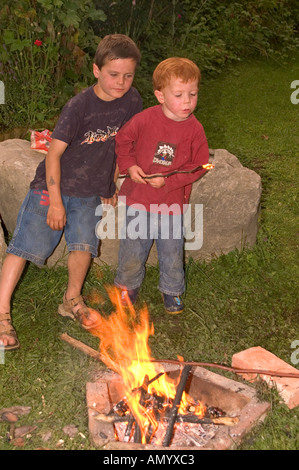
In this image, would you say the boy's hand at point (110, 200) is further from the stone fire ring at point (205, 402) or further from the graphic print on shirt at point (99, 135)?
the stone fire ring at point (205, 402)

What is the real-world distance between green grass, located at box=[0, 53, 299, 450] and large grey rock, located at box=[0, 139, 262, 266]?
113mm

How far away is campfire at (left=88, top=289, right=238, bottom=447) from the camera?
2.96 meters

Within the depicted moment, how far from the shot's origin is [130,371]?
10.8 feet

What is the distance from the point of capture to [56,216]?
368 centimetres

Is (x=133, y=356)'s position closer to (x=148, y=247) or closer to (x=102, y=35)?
(x=148, y=247)

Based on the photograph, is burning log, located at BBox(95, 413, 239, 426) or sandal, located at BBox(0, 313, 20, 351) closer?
burning log, located at BBox(95, 413, 239, 426)

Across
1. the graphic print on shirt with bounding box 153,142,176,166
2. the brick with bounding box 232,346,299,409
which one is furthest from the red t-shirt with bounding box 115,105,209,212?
the brick with bounding box 232,346,299,409

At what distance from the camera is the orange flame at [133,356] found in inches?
121

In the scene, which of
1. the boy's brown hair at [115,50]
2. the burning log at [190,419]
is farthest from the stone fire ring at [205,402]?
the boy's brown hair at [115,50]

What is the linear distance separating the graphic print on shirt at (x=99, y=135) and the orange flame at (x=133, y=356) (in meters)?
1.05

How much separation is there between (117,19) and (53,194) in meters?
4.85

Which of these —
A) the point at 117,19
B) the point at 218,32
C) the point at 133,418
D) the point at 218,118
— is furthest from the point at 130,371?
the point at 218,32
